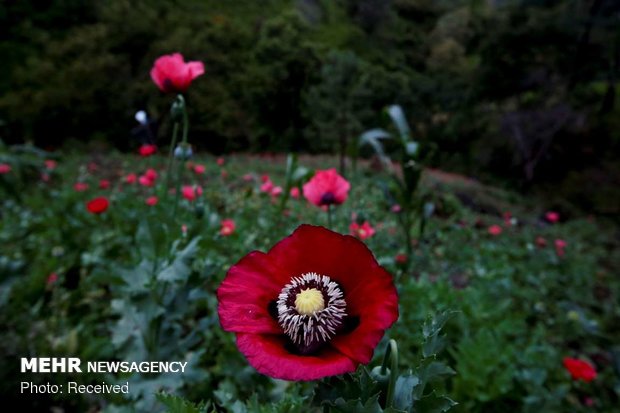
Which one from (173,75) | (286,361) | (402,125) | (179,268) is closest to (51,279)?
(179,268)

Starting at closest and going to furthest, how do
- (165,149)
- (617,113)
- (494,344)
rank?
(494,344) < (165,149) < (617,113)

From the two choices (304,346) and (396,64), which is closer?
(304,346)

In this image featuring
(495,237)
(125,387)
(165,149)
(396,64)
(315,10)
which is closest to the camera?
(125,387)

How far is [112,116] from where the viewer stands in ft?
33.1

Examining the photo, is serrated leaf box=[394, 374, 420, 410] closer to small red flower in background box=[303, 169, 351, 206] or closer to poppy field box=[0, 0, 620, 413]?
poppy field box=[0, 0, 620, 413]

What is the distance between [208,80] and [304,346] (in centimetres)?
1097

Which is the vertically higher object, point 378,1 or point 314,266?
point 378,1

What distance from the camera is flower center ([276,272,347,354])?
45 centimetres

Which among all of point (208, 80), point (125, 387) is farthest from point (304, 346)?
point (208, 80)

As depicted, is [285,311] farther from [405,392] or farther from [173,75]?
[173,75]

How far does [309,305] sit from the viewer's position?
449 mm

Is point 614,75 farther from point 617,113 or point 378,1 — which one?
point 378,1

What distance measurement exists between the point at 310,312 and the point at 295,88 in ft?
41.1

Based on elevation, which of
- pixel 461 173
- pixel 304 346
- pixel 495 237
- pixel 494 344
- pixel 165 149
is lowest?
pixel 461 173
